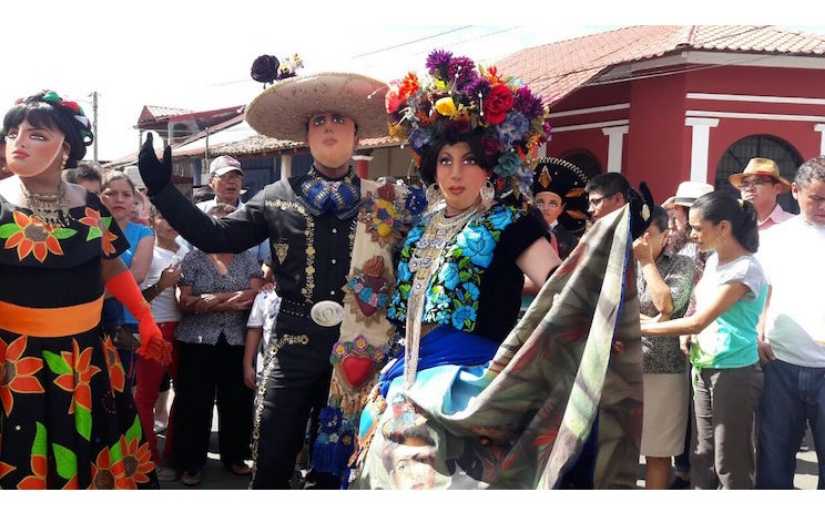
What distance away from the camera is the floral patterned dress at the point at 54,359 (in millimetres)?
2951

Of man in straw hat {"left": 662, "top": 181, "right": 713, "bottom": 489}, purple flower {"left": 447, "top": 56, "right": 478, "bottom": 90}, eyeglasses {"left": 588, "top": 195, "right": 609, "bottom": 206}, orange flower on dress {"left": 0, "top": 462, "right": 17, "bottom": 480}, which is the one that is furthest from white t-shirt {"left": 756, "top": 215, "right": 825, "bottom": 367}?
orange flower on dress {"left": 0, "top": 462, "right": 17, "bottom": 480}

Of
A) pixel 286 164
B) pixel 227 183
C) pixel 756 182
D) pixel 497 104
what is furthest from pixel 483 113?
pixel 286 164

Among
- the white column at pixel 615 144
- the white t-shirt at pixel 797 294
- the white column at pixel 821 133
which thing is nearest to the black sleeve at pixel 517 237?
the white t-shirt at pixel 797 294

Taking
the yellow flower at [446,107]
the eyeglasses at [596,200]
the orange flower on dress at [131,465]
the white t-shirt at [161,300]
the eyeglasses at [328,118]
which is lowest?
the orange flower on dress at [131,465]

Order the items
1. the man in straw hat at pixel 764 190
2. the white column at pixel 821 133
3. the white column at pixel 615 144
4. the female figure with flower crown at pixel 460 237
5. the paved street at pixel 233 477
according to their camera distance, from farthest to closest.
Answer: the white column at pixel 615 144 → the white column at pixel 821 133 → the man in straw hat at pixel 764 190 → the paved street at pixel 233 477 → the female figure with flower crown at pixel 460 237

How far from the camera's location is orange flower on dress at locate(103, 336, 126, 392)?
10.7ft

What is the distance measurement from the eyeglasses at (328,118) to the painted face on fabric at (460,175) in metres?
0.72

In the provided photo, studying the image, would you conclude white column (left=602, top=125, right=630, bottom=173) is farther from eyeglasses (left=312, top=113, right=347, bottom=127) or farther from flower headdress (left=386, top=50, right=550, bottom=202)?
flower headdress (left=386, top=50, right=550, bottom=202)

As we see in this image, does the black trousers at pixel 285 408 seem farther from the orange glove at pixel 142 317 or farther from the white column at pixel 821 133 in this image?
the white column at pixel 821 133

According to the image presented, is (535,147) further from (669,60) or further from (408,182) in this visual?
(669,60)

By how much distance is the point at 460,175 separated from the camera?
271 cm

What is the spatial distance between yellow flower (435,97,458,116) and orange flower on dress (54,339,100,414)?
1696 millimetres

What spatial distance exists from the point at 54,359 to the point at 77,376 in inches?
4.6

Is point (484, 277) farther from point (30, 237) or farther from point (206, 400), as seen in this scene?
point (206, 400)
